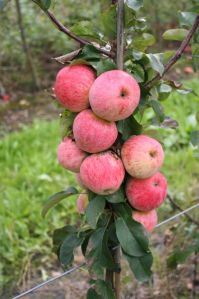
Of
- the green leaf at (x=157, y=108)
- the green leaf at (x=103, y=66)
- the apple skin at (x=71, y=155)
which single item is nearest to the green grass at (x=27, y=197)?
the apple skin at (x=71, y=155)

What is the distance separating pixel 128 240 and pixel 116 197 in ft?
0.35

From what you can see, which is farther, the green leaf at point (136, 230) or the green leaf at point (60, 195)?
the green leaf at point (60, 195)

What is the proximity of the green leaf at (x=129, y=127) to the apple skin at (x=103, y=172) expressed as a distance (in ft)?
0.20

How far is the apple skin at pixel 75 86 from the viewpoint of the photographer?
106 cm

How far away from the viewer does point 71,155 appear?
116cm

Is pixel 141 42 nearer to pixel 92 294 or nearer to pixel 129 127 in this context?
pixel 129 127

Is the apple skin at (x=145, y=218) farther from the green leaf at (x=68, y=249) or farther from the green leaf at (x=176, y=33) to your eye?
the green leaf at (x=176, y=33)

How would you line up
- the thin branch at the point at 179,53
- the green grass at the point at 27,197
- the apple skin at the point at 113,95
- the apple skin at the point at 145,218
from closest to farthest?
the apple skin at the point at 113,95 < the thin branch at the point at 179,53 < the apple skin at the point at 145,218 < the green grass at the point at 27,197

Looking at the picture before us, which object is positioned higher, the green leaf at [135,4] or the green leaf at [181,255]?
the green leaf at [135,4]

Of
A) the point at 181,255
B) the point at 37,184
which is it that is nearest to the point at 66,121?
the point at 181,255

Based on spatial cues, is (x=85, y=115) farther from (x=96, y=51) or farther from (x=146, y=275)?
(x=146, y=275)

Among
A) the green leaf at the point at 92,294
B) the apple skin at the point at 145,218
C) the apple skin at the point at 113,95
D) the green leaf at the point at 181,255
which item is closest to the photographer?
the apple skin at the point at 113,95

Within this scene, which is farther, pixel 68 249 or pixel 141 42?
pixel 68 249

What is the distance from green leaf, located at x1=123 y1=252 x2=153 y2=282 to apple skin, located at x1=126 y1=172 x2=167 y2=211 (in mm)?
123
